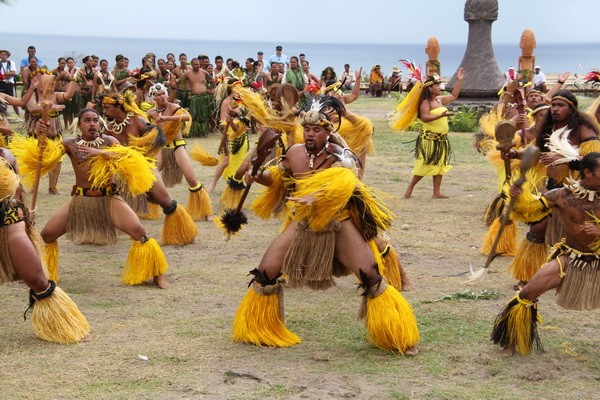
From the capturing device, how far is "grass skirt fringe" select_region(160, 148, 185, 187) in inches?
392

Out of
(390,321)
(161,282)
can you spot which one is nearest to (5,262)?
(161,282)

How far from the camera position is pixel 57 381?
5062mm

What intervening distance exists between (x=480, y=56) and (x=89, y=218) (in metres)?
14.7

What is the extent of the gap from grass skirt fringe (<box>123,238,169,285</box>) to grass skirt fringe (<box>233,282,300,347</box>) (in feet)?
5.18

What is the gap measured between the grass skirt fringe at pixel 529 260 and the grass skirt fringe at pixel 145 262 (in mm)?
2626

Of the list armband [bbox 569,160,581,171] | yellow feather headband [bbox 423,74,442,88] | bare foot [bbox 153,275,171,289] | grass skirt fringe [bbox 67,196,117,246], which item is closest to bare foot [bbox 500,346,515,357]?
armband [bbox 569,160,581,171]

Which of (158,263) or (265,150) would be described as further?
(158,263)

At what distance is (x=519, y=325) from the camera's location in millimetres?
5430

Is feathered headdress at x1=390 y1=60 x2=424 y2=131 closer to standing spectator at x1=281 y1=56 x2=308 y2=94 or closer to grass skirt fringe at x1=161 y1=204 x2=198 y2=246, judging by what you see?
grass skirt fringe at x1=161 y1=204 x2=198 y2=246

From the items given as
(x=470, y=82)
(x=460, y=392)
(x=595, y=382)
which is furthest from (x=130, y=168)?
(x=470, y=82)

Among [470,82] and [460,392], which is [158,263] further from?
[470,82]


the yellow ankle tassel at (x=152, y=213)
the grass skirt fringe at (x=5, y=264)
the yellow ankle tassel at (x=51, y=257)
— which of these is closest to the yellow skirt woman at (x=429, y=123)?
the yellow ankle tassel at (x=152, y=213)

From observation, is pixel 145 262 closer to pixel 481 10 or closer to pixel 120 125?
pixel 120 125

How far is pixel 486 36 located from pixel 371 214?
1591cm
